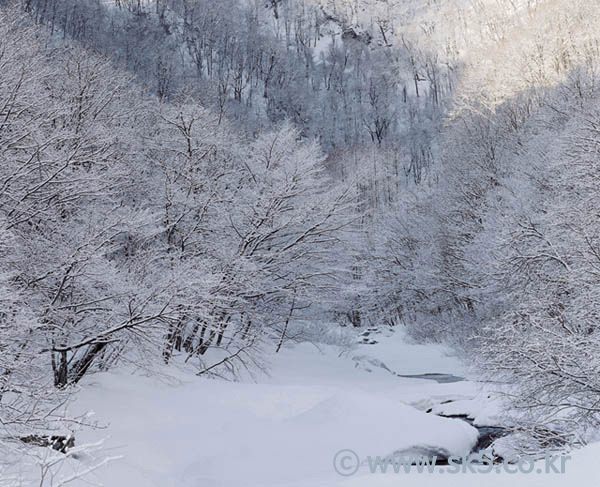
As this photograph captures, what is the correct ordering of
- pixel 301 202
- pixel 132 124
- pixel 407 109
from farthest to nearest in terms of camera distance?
pixel 407 109 < pixel 132 124 < pixel 301 202

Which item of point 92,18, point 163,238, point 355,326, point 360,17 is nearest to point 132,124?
point 163,238

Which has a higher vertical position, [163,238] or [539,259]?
[539,259]

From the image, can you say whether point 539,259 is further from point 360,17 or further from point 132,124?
point 360,17

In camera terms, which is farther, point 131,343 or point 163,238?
point 163,238

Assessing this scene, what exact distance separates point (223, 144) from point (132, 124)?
144 inches

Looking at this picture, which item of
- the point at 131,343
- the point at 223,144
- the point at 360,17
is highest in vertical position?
the point at 360,17

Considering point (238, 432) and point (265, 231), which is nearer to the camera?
point (238, 432)

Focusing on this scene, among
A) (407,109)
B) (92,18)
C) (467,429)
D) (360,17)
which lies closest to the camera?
(467,429)

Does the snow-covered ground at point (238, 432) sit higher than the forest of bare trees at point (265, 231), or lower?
lower

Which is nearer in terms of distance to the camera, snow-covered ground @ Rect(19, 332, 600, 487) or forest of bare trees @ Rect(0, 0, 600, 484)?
snow-covered ground @ Rect(19, 332, 600, 487)

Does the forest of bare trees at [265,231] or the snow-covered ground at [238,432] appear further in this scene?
the forest of bare trees at [265,231]

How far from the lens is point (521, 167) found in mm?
16875

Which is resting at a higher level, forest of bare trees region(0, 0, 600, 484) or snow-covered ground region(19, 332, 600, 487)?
forest of bare trees region(0, 0, 600, 484)

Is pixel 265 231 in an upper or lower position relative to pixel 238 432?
upper
